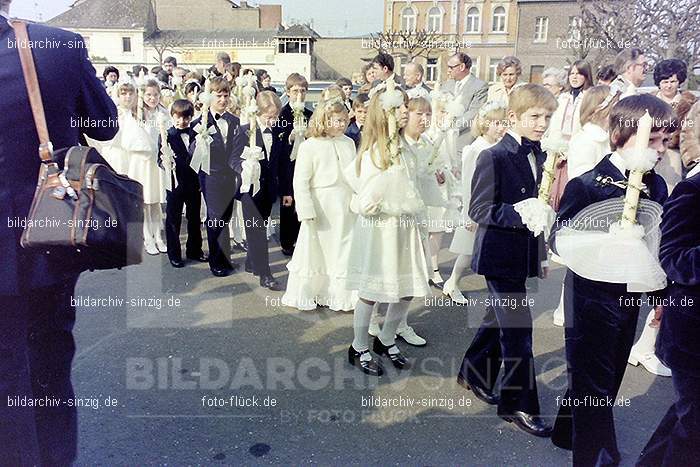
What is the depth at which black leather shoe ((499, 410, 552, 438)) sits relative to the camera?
3354 mm

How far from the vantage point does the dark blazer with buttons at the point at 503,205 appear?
10.8 feet

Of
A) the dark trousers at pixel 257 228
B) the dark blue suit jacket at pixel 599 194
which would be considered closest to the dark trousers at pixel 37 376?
the dark blue suit jacket at pixel 599 194

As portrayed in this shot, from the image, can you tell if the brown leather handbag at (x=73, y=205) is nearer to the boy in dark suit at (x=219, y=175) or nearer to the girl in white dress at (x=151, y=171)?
the boy in dark suit at (x=219, y=175)

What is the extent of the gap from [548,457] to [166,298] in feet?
12.5

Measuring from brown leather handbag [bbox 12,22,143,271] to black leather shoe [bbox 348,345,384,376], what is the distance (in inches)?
87.1

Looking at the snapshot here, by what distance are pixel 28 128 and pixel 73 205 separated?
0.38 metres

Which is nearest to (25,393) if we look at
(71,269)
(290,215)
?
(71,269)

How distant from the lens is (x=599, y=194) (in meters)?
2.75

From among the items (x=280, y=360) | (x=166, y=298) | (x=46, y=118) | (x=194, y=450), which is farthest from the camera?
(x=166, y=298)

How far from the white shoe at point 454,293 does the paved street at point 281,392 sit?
14cm

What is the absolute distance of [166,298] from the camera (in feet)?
18.4

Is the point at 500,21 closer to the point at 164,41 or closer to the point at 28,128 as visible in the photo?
the point at 164,41

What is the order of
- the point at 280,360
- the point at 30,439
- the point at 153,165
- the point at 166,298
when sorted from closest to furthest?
1. the point at 30,439
2. the point at 280,360
3. the point at 166,298
4. the point at 153,165

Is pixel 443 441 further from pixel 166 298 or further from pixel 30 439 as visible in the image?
pixel 166 298
